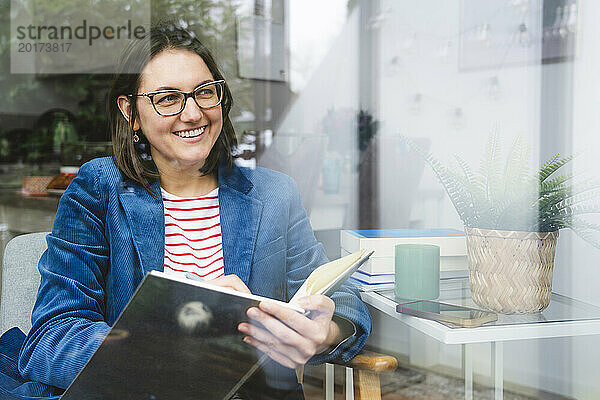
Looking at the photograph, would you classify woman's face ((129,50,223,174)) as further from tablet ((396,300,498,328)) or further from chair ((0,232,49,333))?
tablet ((396,300,498,328))

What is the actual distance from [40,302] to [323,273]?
0.40m

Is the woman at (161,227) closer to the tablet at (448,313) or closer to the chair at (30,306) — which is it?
the chair at (30,306)

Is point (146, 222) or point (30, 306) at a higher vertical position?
point (146, 222)

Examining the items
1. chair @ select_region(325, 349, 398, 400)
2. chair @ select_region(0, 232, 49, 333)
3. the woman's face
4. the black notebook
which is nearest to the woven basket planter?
chair @ select_region(325, 349, 398, 400)

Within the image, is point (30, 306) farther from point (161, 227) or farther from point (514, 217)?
point (514, 217)

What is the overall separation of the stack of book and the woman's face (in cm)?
28

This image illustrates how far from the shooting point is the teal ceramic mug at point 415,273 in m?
1.03

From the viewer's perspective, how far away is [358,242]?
3.26ft

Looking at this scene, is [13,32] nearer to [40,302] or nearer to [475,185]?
[40,302]

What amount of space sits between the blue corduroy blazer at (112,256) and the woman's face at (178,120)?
0.05 meters

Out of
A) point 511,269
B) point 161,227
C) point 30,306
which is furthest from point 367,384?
point 30,306

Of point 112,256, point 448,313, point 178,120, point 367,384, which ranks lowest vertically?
point 367,384

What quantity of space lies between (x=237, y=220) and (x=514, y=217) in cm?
46

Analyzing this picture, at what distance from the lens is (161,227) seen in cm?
85
